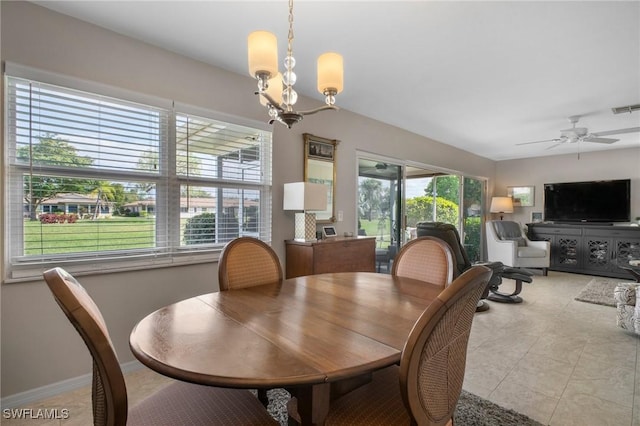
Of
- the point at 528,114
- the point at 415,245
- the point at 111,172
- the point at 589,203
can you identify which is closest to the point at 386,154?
the point at 528,114

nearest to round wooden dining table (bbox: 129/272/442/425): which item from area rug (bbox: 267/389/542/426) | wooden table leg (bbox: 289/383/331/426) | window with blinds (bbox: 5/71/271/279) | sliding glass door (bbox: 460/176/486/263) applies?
wooden table leg (bbox: 289/383/331/426)

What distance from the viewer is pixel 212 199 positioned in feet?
8.81

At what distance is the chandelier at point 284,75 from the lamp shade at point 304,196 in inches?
47.6

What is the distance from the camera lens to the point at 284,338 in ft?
3.43

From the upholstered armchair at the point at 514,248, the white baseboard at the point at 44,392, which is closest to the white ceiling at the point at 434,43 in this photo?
the white baseboard at the point at 44,392

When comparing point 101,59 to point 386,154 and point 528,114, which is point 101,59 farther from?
point 528,114

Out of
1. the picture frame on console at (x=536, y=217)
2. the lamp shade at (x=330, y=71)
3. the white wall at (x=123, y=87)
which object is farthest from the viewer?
the picture frame on console at (x=536, y=217)

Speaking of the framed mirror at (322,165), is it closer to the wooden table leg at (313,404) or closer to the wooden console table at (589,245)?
the wooden table leg at (313,404)

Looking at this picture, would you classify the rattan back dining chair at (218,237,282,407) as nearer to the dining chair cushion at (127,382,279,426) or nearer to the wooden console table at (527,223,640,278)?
the dining chair cushion at (127,382,279,426)

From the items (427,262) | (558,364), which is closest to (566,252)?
(558,364)

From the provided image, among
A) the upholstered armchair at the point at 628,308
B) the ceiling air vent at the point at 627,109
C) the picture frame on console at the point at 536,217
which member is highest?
the ceiling air vent at the point at 627,109

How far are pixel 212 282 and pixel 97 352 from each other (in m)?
1.90

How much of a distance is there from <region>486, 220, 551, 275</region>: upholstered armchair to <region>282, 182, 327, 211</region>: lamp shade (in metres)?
4.31

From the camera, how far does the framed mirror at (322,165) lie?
11.0ft
